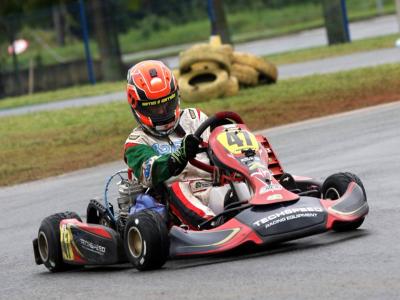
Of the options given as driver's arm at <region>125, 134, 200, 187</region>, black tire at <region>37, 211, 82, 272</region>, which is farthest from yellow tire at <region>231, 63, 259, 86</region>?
driver's arm at <region>125, 134, 200, 187</region>

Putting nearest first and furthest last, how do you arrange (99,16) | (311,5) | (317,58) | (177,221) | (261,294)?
(261,294), (177,221), (317,58), (99,16), (311,5)

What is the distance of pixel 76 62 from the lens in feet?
107

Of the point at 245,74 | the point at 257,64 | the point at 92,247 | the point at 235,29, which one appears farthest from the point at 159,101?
the point at 235,29

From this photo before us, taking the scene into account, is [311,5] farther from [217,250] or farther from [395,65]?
[217,250]

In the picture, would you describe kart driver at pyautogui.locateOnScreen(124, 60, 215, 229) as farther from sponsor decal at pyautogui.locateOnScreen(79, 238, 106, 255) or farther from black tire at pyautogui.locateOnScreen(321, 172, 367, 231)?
black tire at pyautogui.locateOnScreen(321, 172, 367, 231)

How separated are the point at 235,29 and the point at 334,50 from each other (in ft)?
47.6

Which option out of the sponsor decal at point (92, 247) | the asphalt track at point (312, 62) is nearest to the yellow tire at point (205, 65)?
the asphalt track at point (312, 62)

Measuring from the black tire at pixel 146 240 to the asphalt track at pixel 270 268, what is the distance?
77 mm

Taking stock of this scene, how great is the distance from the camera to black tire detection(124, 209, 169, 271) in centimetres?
680

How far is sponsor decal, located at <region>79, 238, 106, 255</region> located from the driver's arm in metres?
0.50

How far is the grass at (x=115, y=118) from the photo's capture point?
48.5 ft

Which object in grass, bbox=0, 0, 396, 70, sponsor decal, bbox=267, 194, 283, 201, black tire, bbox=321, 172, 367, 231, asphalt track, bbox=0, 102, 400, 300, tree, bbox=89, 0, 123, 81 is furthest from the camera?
grass, bbox=0, 0, 396, 70

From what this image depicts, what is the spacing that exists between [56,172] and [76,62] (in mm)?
18985

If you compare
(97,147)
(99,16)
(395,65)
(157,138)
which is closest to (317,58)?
(395,65)
